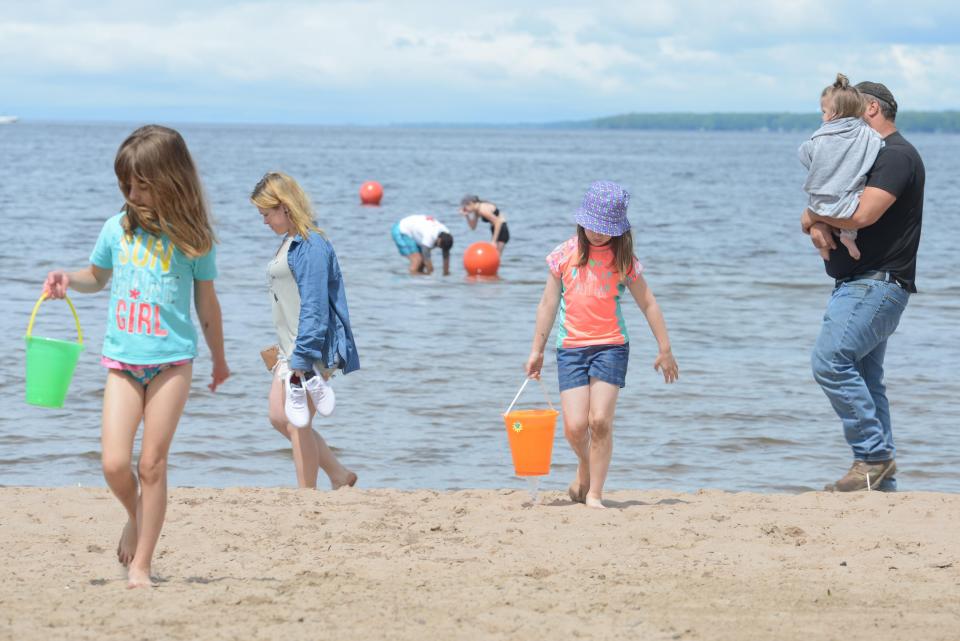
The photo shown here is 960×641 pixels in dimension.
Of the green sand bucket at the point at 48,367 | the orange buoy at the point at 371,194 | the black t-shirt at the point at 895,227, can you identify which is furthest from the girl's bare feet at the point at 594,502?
the orange buoy at the point at 371,194

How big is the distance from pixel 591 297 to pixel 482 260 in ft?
40.1

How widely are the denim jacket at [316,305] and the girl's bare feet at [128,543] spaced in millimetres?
1624

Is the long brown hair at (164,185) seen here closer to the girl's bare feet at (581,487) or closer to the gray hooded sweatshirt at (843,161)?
the girl's bare feet at (581,487)

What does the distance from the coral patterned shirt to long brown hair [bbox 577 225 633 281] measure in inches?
0.8

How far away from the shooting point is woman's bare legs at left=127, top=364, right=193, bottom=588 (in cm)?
444

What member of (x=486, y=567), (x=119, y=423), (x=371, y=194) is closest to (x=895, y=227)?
(x=486, y=567)

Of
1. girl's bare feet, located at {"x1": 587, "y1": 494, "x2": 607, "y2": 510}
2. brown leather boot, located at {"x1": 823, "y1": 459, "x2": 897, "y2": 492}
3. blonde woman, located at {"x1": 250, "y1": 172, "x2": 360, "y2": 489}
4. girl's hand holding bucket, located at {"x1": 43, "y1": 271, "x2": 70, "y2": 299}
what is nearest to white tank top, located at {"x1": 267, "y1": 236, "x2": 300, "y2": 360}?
blonde woman, located at {"x1": 250, "y1": 172, "x2": 360, "y2": 489}

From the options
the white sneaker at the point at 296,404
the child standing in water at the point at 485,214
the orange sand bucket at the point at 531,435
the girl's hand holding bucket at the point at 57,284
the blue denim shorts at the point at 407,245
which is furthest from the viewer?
the child standing in water at the point at 485,214

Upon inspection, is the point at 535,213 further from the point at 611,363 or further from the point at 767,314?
the point at 611,363

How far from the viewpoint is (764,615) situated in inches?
177

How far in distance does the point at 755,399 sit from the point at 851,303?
145 inches

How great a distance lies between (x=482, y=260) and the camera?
60.1ft

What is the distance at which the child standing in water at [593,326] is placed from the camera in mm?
6148

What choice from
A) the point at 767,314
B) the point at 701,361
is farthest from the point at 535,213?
the point at 701,361
